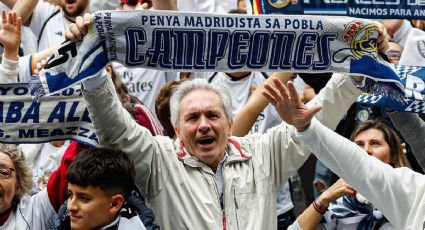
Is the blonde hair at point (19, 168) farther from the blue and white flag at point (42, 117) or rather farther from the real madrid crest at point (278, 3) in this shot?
the real madrid crest at point (278, 3)

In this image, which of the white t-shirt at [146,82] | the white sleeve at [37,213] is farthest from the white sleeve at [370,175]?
the white t-shirt at [146,82]

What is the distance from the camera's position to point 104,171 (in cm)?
486

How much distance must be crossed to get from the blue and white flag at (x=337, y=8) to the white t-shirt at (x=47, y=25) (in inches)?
134

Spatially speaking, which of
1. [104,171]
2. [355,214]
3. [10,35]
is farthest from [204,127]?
[10,35]

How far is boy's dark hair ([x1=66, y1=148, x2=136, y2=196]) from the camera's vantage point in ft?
15.9

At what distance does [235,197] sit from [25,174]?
1.12 metres

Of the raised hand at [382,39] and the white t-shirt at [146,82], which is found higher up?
the raised hand at [382,39]

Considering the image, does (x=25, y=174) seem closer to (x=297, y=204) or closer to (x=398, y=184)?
(x=398, y=184)

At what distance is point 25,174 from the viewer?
5.42 meters

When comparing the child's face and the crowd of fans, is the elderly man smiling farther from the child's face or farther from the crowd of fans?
the child's face

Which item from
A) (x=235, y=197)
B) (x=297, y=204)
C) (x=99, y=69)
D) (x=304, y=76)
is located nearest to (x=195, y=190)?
(x=235, y=197)

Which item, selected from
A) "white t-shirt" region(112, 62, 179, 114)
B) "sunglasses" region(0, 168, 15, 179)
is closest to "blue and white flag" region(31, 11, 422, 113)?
"sunglasses" region(0, 168, 15, 179)

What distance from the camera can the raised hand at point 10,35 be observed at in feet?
20.1

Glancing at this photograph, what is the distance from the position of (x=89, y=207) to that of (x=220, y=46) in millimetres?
958
